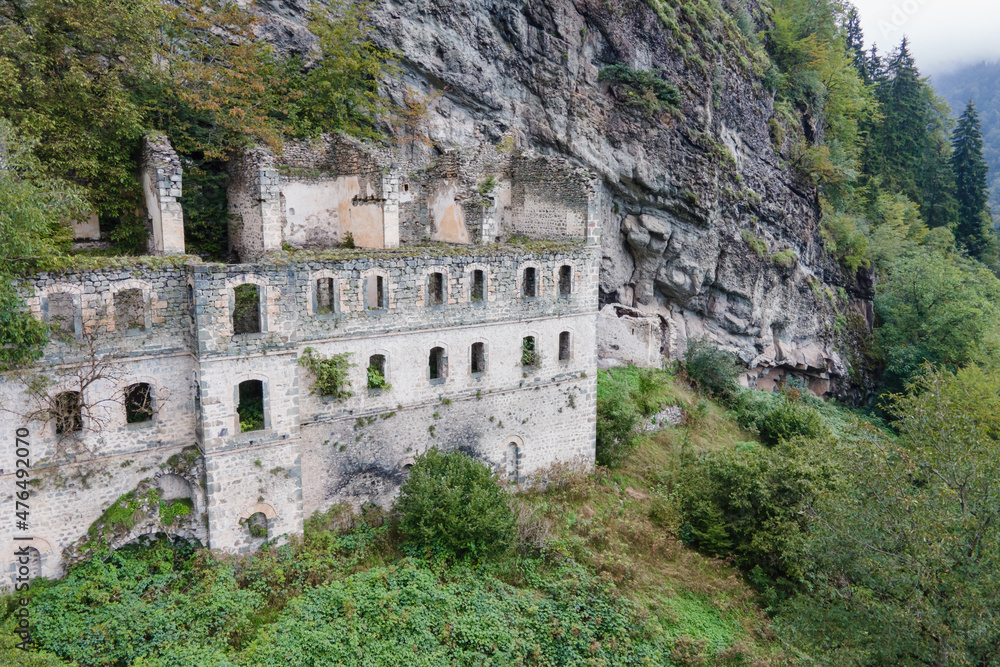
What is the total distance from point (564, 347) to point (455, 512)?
719cm

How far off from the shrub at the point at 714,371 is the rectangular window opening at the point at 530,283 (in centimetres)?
1368

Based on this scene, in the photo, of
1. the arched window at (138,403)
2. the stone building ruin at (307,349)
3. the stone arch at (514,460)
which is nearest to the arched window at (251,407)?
the stone building ruin at (307,349)

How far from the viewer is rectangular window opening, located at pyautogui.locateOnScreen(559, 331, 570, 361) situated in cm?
2055

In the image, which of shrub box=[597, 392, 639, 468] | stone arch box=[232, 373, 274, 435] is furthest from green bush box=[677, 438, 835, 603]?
stone arch box=[232, 373, 274, 435]

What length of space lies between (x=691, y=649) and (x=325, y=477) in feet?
31.8

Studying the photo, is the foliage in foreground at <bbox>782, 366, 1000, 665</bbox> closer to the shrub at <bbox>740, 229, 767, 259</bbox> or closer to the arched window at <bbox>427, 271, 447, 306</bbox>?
the arched window at <bbox>427, 271, 447, 306</bbox>

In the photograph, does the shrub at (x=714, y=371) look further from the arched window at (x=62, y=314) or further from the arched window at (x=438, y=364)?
the arched window at (x=62, y=314)

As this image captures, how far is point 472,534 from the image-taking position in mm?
15648

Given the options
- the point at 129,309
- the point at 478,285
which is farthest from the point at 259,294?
the point at 478,285

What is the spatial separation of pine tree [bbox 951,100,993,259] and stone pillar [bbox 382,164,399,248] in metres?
50.6

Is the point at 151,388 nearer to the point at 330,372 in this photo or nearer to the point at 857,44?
the point at 330,372

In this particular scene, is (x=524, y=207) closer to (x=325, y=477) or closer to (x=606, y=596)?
(x=325, y=477)

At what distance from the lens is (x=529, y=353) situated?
2012cm

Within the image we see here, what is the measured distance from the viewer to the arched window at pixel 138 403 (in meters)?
14.3
